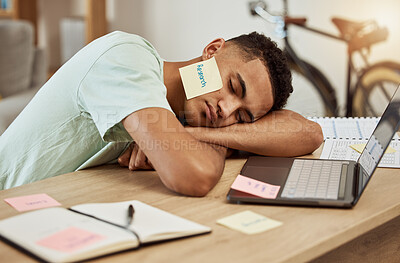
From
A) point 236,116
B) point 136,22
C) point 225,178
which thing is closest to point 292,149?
point 236,116

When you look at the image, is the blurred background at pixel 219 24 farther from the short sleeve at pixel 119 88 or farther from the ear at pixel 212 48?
the short sleeve at pixel 119 88

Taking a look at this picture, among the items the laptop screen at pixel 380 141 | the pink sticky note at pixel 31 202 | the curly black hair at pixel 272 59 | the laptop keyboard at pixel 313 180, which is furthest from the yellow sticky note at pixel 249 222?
the curly black hair at pixel 272 59

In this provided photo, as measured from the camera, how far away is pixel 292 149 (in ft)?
4.74

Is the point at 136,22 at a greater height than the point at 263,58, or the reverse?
the point at 263,58

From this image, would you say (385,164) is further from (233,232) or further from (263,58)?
(233,232)

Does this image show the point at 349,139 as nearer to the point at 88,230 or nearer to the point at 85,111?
the point at 85,111

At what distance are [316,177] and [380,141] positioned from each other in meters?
0.16

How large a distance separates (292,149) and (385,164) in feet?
0.82

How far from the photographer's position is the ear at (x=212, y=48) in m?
1.49

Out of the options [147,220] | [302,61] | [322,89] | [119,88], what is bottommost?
[322,89]

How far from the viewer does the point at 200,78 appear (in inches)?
56.1

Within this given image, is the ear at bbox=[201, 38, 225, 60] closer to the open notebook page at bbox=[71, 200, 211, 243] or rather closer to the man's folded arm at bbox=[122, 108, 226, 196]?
the man's folded arm at bbox=[122, 108, 226, 196]

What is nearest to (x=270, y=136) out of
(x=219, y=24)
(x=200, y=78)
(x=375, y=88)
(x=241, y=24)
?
(x=200, y=78)

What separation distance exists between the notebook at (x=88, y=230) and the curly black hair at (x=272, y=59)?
2.10 ft
